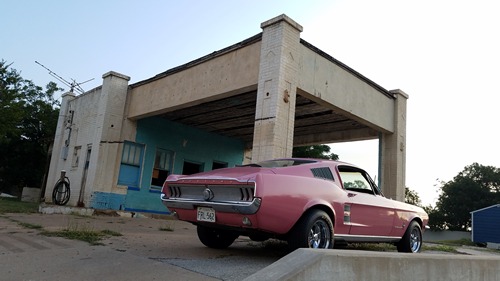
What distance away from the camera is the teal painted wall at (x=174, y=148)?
1499 cm

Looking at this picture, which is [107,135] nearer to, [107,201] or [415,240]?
[107,201]

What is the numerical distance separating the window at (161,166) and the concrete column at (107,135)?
6.08ft

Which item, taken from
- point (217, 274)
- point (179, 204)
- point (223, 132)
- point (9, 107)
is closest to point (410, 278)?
point (217, 274)

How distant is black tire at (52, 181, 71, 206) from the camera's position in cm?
1502

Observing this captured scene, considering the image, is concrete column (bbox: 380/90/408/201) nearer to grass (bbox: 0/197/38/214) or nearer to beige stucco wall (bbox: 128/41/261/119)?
beige stucco wall (bbox: 128/41/261/119)

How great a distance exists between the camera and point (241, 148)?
1897cm

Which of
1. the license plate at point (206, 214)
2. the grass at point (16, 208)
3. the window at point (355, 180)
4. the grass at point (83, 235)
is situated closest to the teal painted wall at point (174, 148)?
the grass at point (16, 208)

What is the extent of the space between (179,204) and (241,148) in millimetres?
13748

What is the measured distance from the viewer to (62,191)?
15.3 meters

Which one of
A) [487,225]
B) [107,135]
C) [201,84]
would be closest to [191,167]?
[107,135]

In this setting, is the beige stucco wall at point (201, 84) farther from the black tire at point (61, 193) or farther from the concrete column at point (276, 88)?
the black tire at point (61, 193)

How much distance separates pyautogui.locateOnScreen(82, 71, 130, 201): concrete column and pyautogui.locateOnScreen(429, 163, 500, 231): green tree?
50.9 meters

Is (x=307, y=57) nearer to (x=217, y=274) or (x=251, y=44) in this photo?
(x=251, y=44)

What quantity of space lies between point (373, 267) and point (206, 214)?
2.04 m
